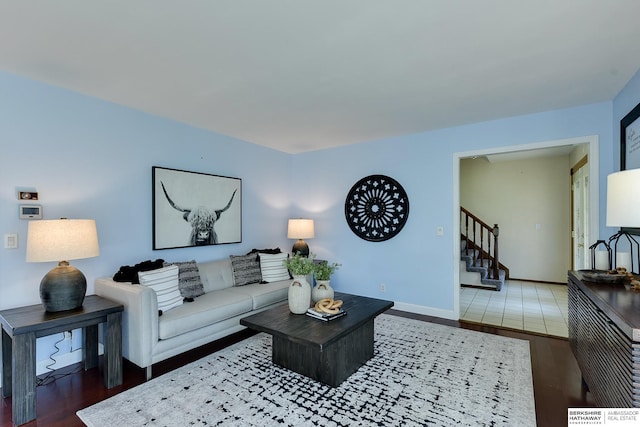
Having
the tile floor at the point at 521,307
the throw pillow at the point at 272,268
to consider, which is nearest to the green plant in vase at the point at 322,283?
the throw pillow at the point at 272,268

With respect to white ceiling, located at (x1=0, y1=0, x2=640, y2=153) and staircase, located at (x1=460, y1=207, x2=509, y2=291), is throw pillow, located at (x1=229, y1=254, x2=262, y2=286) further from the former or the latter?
staircase, located at (x1=460, y1=207, x2=509, y2=291)

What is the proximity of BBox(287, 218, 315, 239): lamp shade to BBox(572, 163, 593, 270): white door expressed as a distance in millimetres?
4278

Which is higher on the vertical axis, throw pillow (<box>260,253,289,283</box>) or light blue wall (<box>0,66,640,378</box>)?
light blue wall (<box>0,66,640,378</box>)

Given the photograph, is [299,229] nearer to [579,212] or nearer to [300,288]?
[300,288]

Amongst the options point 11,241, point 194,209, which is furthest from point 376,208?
point 11,241

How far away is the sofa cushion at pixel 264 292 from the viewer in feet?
11.2

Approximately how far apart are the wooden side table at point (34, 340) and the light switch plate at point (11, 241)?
500 mm

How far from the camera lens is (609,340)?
1570mm

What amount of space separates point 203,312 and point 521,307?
14.4 feet

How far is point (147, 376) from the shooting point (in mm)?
2457

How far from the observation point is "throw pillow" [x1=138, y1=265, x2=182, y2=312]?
108 inches

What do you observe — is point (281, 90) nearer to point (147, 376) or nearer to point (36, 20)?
point (36, 20)

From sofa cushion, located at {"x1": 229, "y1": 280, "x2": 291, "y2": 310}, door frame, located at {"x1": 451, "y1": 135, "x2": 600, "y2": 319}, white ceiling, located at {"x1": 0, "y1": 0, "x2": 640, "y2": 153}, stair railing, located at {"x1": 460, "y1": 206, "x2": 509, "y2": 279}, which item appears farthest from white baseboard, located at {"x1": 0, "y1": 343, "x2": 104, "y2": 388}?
stair railing, located at {"x1": 460, "y1": 206, "x2": 509, "y2": 279}

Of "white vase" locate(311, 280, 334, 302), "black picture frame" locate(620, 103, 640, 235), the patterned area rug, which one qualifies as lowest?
the patterned area rug
